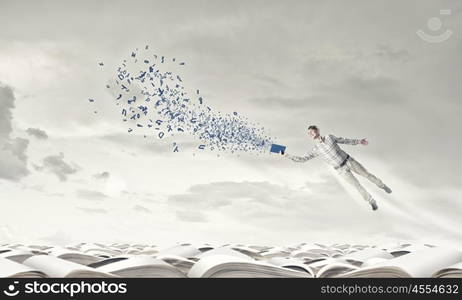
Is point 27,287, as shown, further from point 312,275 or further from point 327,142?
point 327,142

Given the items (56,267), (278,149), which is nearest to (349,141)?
(278,149)

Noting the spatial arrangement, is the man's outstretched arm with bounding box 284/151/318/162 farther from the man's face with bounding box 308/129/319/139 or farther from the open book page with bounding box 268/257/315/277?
the open book page with bounding box 268/257/315/277

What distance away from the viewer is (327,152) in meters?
3.63

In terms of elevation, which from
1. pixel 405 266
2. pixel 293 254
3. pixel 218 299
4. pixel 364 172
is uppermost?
pixel 364 172

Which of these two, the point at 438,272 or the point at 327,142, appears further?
the point at 327,142

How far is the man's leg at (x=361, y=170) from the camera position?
3689 millimetres

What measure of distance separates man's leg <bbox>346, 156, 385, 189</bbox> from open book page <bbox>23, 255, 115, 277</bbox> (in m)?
2.31

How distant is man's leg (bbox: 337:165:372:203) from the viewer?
3.70m

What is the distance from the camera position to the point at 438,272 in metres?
1.95

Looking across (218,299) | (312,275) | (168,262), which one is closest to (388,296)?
(312,275)

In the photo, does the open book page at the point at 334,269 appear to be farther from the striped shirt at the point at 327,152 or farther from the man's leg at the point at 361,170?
the man's leg at the point at 361,170

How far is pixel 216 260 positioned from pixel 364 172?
2.04 meters

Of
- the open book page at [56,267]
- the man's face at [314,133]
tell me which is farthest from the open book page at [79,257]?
the man's face at [314,133]

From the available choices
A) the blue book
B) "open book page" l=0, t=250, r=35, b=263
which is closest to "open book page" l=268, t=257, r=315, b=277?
"open book page" l=0, t=250, r=35, b=263
